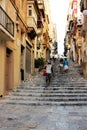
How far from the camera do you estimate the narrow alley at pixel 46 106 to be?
1068 cm

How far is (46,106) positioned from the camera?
15.7m

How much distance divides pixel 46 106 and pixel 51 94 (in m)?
2.53

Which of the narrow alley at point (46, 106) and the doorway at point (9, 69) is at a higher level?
the doorway at point (9, 69)

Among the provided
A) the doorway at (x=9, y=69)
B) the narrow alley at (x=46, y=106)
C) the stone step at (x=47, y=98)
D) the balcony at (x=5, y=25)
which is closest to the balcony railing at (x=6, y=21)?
the balcony at (x=5, y=25)

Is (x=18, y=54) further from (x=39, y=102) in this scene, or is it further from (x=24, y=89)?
(x=39, y=102)

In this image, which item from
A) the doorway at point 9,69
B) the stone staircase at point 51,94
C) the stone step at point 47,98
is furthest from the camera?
the doorway at point 9,69

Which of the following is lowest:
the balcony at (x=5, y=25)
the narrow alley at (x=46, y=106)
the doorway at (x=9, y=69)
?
the narrow alley at (x=46, y=106)

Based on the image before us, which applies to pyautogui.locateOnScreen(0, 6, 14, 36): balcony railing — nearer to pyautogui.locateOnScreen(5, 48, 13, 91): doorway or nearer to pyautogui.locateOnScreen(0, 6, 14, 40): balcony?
pyautogui.locateOnScreen(0, 6, 14, 40): balcony

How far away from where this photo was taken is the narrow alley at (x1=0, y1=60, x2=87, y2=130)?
35.0 ft

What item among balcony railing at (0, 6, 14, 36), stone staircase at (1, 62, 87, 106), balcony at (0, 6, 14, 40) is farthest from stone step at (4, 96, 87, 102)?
balcony railing at (0, 6, 14, 36)

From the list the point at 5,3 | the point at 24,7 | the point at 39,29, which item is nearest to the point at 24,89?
the point at 5,3

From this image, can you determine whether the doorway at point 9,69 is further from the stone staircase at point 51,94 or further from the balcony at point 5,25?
the balcony at point 5,25

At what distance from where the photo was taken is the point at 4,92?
18.3 meters

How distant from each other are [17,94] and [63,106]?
3766 mm
